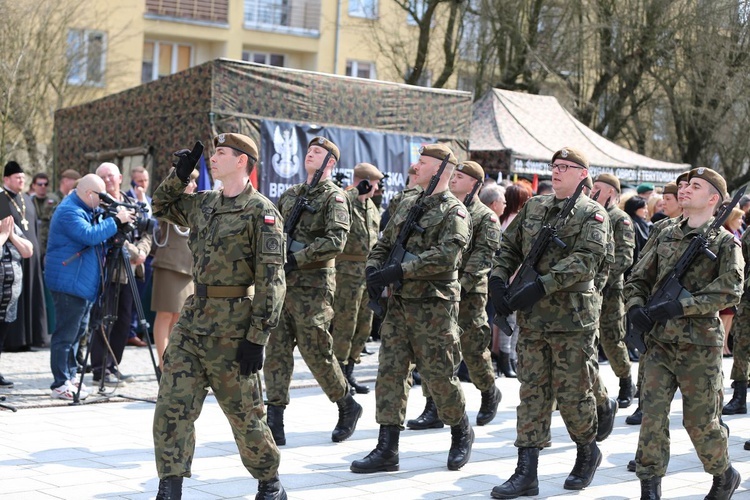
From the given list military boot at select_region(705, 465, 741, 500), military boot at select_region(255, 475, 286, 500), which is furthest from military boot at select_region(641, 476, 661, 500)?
military boot at select_region(255, 475, 286, 500)

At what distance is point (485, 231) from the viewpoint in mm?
8883

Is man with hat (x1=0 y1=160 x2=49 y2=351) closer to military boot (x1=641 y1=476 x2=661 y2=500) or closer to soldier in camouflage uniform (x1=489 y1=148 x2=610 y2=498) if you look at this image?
soldier in camouflage uniform (x1=489 y1=148 x2=610 y2=498)

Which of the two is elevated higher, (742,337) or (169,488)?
(742,337)

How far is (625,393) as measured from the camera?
402 inches

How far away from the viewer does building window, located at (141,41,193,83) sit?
35.3m

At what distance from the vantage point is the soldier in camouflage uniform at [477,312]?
29.2 feet

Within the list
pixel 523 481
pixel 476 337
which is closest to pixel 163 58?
pixel 476 337

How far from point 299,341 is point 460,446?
53.4 inches

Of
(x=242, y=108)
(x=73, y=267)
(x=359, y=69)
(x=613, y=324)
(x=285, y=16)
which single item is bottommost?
(x=613, y=324)

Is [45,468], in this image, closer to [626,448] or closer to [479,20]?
[626,448]

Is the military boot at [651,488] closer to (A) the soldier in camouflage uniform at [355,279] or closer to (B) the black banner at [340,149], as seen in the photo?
(A) the soldier in camouflage uniform at [355,279]

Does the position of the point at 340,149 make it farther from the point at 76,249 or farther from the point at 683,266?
the point at 683,266

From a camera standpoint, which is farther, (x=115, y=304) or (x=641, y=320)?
(x=115, y=304)

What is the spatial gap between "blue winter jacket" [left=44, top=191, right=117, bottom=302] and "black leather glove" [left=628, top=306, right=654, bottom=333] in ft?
15.0
